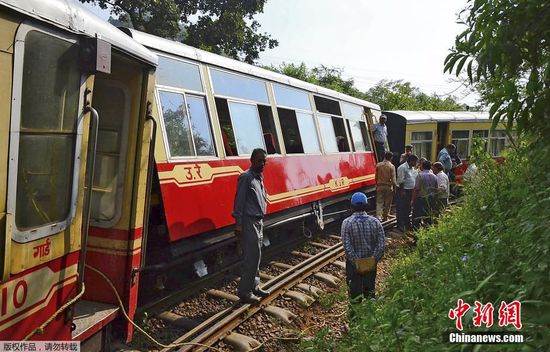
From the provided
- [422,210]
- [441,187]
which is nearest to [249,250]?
[441,187]

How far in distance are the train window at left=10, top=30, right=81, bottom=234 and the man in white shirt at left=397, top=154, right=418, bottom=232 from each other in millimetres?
7487

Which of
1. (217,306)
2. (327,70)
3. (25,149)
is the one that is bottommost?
A: (217,306)

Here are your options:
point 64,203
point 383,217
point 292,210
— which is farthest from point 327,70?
point 64,203

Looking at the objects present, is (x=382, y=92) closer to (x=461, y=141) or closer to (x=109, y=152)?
(x=461, y=141)

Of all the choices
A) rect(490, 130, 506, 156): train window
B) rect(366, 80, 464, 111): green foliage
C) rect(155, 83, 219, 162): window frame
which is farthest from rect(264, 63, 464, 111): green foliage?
rect(155, 83, 219, 162): window frame

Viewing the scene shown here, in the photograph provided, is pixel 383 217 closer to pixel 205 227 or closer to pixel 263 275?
pixel 263 275

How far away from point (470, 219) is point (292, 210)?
301cm

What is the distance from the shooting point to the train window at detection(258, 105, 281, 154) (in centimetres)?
723

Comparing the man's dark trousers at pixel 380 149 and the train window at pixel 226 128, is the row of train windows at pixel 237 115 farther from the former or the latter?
the man's dark trousers at pixel 380 149

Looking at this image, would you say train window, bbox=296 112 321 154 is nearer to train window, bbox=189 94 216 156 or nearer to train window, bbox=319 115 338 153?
train window, bbox=319 115 338 153

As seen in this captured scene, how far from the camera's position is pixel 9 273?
7.73 ft

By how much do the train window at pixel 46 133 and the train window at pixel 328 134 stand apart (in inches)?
257

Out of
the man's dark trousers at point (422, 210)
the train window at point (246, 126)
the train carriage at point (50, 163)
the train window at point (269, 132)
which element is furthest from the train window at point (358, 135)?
the train carriage at point (50, 163)

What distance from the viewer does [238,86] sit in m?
6.48
